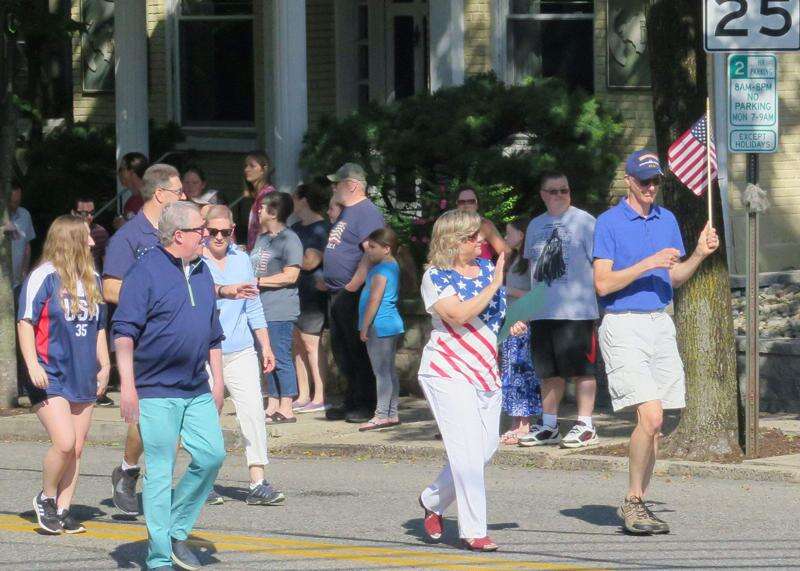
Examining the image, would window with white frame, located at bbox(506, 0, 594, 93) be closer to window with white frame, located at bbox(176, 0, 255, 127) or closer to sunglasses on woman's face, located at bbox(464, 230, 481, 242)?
window with white frame, located at bbox(176, 0, 255, 127)

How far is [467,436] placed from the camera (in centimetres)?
846

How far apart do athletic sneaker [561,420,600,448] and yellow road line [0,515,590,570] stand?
10.6ft

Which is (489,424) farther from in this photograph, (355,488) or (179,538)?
(355,488)

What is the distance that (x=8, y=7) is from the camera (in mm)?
14758

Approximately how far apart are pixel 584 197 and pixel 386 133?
2.13m

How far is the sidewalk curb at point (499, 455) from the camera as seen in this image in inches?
423

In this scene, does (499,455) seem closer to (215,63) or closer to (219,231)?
(219,231)

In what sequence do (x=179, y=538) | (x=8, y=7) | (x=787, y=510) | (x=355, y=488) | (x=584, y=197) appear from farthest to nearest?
(x=584, y=197) < (x=8, y=7) < (x=355, y=488) < (x=787, y=510) < (x=179, y=538)

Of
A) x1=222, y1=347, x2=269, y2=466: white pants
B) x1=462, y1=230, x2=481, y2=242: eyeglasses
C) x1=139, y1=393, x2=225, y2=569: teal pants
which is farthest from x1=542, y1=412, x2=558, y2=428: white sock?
x1=139, y1=393, x2=225, y2=569: teal pants

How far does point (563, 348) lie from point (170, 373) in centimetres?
449

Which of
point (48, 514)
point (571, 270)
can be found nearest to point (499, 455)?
point (571, 270)

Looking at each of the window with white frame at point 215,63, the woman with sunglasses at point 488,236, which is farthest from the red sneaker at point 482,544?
the window with white frame at point 215,63

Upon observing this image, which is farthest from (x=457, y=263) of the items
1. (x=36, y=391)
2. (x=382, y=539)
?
(x=36, y=391)

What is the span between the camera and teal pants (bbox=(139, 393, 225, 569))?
313 inches
